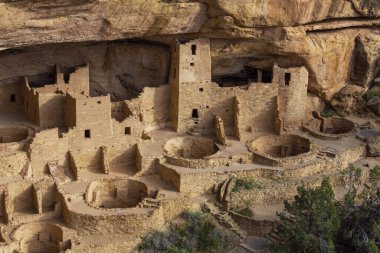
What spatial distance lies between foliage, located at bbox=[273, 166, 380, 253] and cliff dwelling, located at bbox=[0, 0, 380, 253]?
3.00 ft

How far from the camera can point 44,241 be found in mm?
23328

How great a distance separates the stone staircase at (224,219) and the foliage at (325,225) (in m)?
1.24

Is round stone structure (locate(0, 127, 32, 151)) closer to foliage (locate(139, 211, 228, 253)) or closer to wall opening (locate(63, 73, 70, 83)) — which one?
wall opening (locate(63, 73, 70, 83))

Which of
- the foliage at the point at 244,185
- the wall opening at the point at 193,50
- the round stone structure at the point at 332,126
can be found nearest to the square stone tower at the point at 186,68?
the wall opening at the point at 193,50

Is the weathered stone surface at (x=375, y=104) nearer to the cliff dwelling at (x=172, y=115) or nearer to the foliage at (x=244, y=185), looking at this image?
the cliff dwelling at (x=172, y=115)

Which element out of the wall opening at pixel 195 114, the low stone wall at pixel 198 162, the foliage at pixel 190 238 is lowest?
the foliage at pixel 190 238

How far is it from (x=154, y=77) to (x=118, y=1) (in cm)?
599

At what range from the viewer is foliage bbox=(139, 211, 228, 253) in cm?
2306

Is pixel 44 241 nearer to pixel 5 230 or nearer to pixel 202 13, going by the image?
pixel 5 230

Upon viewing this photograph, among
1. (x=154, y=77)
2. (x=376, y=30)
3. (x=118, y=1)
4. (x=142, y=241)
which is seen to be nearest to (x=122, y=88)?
(x=154, y=77)

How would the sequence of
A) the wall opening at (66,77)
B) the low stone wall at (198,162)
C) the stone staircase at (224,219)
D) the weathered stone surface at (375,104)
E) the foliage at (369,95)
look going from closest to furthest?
1. the stone staircase at (224,219)
2. the low stone wall at (198,162)
3. the wall opening at (66,77)
4. the weathered stone surface at (375,104)
5. the foliage at (369,95)

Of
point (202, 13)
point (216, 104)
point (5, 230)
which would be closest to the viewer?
point (5, 230)

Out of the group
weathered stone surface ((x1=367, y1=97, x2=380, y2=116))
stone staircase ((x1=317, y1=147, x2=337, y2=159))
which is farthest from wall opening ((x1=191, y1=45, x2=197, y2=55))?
weathered stone surface ((x1=367, y1=97, x2=380, y2=116))

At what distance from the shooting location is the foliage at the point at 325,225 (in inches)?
919
